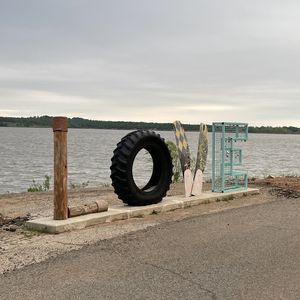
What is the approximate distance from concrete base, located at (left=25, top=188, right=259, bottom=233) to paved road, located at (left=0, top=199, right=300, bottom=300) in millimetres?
1004

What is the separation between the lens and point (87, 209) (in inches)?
338

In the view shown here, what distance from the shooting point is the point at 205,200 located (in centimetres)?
1101

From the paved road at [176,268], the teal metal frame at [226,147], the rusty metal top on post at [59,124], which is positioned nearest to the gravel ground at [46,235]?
the paved road at [176,268]

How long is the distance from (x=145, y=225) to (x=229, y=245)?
1766 millimetres

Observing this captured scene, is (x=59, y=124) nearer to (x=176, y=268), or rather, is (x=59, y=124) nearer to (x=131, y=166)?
(x=131, y=166)

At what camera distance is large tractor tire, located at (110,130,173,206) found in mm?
9484

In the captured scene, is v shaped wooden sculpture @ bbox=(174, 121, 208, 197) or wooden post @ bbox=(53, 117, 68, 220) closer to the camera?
wooden post @ bbox=(53, 117, 68, 220)

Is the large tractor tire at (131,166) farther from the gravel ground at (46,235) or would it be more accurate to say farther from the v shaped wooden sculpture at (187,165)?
the v shaped wooden sculpture at (187,165)

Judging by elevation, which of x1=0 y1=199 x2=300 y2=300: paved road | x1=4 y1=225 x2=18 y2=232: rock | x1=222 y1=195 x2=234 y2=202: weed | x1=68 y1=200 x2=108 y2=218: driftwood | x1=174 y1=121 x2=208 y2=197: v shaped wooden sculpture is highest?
x1=174 y1=121 x2=208 y2=197: v shaped wooden sculpture

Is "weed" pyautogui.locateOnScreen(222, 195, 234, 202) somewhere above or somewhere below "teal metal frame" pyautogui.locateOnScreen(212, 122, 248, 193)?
below

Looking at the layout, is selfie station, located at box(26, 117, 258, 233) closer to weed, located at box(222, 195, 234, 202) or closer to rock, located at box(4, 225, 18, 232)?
weed, located at box(222, 195, 234, 202)

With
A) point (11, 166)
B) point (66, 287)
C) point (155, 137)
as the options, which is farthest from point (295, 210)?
point (11, 166)

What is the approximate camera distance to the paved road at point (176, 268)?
195 inches

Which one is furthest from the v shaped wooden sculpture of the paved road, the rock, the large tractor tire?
the rock
